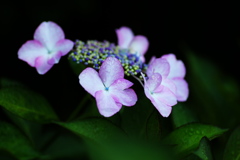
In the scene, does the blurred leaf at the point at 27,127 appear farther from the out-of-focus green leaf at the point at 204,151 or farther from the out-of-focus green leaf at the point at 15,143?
the out-of-focus green leaf at the point at 204,151

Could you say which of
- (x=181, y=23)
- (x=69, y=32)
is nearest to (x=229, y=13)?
(x=181, y=23)

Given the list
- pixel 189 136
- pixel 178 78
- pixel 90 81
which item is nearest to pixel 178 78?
pixel 178 78

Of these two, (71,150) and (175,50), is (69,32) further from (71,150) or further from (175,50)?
(71,150)

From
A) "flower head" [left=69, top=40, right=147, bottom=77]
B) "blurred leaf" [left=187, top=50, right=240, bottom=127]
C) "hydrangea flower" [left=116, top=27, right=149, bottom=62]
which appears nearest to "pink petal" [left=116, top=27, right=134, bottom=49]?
"hydrangea flower" [left=116, top=27, right=149, bottom=62]

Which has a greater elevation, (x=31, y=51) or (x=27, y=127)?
(x=31, y=51)

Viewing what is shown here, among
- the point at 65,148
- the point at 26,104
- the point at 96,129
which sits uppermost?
the point at 96,129

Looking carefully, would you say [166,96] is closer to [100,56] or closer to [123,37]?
[100,56]
